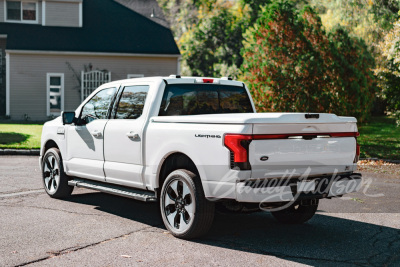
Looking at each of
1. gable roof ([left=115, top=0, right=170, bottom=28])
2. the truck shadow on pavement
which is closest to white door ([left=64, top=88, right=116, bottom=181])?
the truck shadow on pavement

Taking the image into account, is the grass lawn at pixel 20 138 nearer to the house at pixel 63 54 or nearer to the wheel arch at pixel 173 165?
the house at pixel 63 54

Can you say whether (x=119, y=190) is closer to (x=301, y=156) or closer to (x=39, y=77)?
(x=301, y=156)

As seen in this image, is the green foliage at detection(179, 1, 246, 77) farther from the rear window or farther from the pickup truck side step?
the rear window

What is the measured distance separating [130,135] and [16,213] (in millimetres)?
2121

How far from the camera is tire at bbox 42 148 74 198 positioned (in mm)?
8750

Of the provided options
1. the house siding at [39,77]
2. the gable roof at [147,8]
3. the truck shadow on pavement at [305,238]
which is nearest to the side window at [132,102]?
the truck shadow on pavement at [305,238]

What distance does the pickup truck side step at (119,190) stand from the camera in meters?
6.82

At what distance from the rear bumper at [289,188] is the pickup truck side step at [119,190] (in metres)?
1.23

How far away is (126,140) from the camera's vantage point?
723cm

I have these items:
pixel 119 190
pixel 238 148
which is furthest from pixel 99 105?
pixel 238 148

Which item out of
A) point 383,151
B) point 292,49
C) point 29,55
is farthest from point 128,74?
Answer: point 383,151

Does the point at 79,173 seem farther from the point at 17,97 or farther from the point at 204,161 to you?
the point at 17,97

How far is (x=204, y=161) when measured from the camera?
19.5 ft

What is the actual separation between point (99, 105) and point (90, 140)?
569 millimetres
